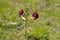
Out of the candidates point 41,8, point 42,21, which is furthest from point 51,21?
point 41,8

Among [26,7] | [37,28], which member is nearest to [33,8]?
[26,7]

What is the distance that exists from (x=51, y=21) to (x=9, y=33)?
0.99m

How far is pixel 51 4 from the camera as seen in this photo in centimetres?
514

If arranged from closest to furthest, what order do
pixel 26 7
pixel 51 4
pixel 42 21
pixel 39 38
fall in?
pixel 39 38 < pixel 42 21 < pixel 26 7 < pixel 51 4

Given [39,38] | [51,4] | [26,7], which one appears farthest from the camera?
[51,4]

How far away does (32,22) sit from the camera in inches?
126

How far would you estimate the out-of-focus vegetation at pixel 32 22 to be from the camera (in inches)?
151

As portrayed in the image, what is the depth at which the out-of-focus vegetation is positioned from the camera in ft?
12.6

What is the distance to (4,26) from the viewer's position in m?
4.00

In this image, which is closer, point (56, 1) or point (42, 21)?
point (42, 21)

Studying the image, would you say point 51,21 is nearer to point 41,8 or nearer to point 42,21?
point 42,21

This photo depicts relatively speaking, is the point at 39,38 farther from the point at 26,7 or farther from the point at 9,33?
the point at 26,7

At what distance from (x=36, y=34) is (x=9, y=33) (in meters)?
0.44

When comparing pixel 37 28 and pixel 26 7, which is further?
pixel 26 7
